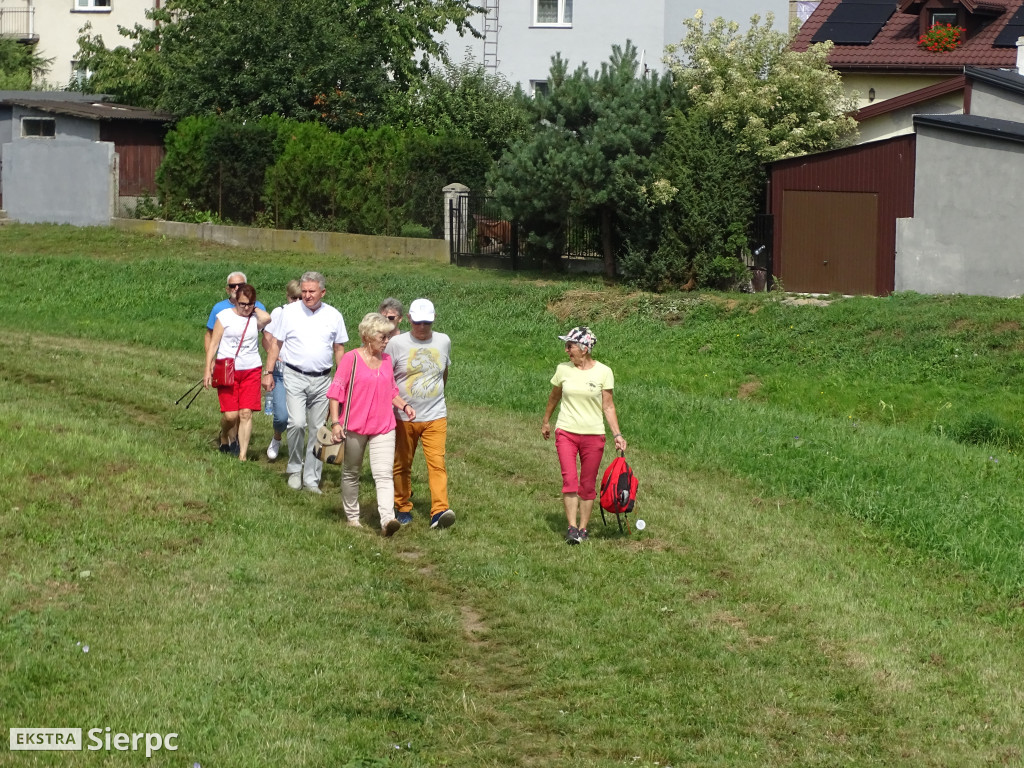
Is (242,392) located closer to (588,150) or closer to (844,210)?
(588,150)

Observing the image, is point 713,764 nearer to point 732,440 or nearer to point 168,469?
point 168,469

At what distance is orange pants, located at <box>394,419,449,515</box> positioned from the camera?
1039 centimetres

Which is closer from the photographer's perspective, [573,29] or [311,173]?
[311,173]

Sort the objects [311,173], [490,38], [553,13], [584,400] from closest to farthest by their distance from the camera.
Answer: [584,400] < [311,173] < [553,13] < [490,38]

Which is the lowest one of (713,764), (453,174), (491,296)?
(713,764)

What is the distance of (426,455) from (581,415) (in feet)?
4.32

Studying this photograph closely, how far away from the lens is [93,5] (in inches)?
2103

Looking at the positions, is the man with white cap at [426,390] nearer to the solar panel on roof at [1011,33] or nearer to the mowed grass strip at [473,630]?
the mowed grass strip at [473,630]

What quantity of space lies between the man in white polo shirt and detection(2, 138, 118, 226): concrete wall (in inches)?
894

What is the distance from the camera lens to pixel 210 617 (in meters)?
7.78

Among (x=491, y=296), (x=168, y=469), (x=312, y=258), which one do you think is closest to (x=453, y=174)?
(x=312, y=258)

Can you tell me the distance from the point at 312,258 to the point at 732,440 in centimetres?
1665

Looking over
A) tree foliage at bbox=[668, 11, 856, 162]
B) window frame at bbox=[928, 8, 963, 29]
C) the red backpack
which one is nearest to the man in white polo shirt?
the red backpack

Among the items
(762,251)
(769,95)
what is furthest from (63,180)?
(762,251)
